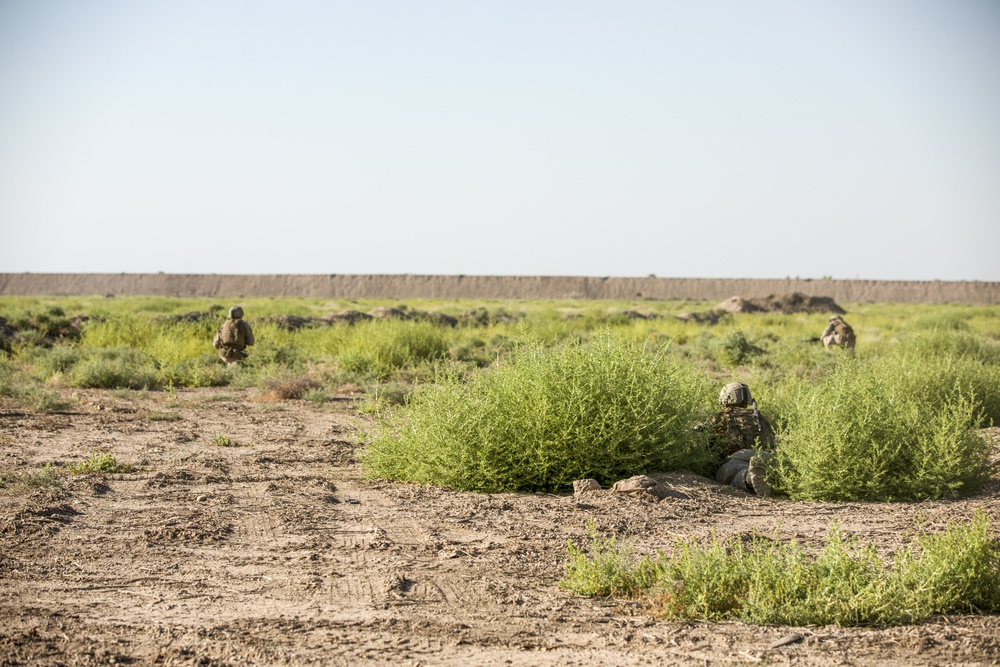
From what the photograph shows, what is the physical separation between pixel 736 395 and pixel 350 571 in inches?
162

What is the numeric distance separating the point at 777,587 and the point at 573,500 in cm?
246

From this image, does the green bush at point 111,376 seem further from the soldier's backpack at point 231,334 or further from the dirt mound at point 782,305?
the dirt mound at point 782,305

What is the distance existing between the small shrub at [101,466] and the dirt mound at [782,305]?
38.2m

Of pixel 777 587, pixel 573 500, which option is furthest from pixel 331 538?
pixel 777 587

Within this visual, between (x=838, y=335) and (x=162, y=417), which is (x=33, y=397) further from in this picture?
(x=838, y=335)

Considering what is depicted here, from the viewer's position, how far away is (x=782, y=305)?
46906 mm

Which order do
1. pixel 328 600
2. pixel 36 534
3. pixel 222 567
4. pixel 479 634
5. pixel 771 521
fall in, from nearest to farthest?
1. pixel 479 634
2. pixel 328 600
3. pixel 222 567
4. pixel 36 534
5. pixel 771 521

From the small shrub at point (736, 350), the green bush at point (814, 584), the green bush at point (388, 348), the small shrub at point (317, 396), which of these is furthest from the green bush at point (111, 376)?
the green bush at point (814, 584)

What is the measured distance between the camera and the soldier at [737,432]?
7828 millimetres

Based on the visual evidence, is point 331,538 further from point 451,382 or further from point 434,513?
point 451,382

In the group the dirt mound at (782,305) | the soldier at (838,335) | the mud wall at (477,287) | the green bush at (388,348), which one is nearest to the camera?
the green bush at (388,348)

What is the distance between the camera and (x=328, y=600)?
493 centimetres

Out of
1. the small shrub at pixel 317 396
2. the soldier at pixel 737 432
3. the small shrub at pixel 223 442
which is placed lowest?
the small shrub at pixel 223 442

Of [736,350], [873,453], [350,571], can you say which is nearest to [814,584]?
[350,571]
